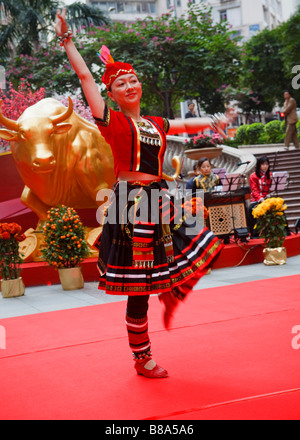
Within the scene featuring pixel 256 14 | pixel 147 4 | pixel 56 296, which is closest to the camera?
pixel 56 296

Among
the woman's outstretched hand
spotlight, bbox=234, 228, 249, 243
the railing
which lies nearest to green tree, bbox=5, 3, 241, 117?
the railing

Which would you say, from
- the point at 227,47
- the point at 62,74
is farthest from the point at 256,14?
the point at 62,74

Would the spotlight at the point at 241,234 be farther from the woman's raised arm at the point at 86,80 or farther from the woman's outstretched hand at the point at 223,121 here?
the woman's raised arm at the point at 86,80

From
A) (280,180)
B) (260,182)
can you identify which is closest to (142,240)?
(260,182)

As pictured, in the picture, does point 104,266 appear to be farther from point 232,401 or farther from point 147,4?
point 147,4

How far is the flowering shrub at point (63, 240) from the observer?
6965 millimetres

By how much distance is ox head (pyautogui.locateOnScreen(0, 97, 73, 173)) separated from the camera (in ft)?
23.4

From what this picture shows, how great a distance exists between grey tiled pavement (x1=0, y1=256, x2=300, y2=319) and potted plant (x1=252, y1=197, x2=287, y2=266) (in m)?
0.17

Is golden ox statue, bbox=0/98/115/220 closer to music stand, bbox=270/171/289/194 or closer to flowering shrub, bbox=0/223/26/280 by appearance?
flowering shrub, bbox=0/223/26/280

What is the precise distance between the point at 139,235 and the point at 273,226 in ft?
16.1

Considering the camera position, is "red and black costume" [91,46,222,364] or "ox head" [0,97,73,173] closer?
"red and black costume" [91,46,222,364]

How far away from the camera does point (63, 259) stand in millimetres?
6973

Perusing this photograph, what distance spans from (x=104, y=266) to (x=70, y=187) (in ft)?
16.3

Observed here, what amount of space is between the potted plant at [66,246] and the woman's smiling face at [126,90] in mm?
3734
